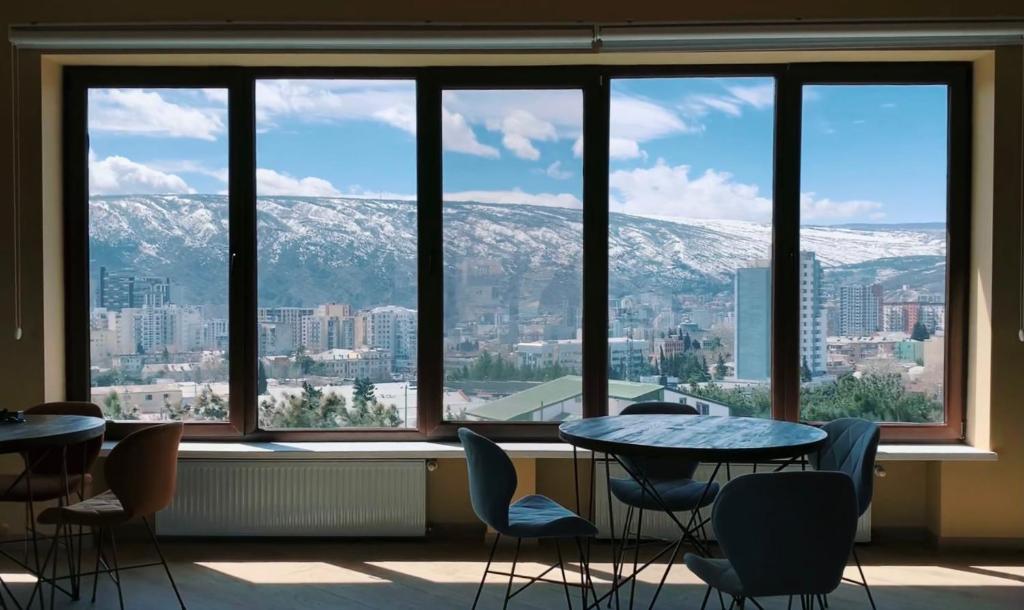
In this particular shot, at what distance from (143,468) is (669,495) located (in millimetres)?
2369

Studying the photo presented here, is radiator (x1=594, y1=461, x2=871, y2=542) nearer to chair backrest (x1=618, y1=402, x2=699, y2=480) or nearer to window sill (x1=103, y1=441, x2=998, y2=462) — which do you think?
window sill (x1=103, y1=441, x2=998, y2=462)

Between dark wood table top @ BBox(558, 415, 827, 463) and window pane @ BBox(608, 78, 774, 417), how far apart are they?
1159mm

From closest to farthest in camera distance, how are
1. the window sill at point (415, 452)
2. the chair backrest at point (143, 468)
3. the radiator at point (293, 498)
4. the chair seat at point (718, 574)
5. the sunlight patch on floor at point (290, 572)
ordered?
1. the chair seat at point (718, 574)
2. the chair backrest at point (143, 468)
3. the sunlight patch on floor at point (290, 572)
4. the window sill at point (415, 452)
5. the radiator at point (293, 498)

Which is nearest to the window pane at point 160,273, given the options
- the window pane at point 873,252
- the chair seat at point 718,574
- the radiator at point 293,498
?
the radiator at point 293,498

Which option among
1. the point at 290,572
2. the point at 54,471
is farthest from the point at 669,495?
the point at 54,471

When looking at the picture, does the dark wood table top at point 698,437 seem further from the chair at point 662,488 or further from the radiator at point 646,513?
the radiator at point 646,513

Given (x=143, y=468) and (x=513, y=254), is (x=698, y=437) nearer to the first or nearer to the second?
(x=513, y=254)

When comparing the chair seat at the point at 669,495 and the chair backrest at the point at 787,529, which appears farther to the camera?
the chair seat at the point at 669,495

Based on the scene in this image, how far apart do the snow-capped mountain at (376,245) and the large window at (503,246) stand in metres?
0.01

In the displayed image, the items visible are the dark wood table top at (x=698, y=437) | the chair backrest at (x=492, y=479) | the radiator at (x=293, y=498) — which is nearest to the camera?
the dark wood table top at (x=698, y=437)

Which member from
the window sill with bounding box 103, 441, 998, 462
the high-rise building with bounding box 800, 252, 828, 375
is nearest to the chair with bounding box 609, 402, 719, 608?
the window sill with bounding box 103, 441, 998, 462

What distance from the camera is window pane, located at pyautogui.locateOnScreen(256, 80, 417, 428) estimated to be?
16.4 feet

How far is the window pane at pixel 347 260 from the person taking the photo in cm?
499

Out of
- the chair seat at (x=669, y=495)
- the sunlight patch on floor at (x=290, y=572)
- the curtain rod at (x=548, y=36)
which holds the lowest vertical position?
the sunlight patch on floor at (x=290, y=572)
